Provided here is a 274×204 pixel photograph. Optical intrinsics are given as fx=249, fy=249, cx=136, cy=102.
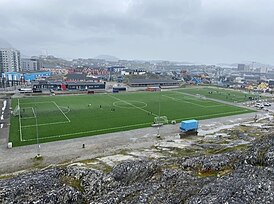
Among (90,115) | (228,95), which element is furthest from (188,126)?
(228,95)

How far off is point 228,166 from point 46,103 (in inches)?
2328

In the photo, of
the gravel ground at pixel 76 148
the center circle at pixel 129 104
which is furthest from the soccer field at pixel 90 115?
the gravel ground at pixel 76 148

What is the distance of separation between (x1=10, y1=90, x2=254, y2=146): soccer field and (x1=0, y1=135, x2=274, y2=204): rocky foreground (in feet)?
59.6

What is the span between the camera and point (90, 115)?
2283 inches

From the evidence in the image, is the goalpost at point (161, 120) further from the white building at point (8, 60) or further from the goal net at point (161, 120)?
the white building at point (8, 60)

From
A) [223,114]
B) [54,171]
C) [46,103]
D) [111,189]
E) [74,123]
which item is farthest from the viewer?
[46,103]

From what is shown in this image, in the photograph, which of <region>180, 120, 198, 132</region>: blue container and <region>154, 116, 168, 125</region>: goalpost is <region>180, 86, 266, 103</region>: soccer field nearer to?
<region>154, 116, 168, 125</region>: goalpost

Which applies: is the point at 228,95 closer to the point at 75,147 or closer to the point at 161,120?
the point at 161,120

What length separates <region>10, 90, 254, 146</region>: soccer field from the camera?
145ft

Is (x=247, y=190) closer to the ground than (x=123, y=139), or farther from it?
farther from it

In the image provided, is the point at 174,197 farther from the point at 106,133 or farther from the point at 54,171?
the point at 106,133

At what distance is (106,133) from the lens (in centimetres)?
4431

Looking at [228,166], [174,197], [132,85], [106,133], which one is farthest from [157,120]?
[132,85]

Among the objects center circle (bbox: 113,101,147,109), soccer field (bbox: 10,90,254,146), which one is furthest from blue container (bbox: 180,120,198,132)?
center circle (bbox: 113,101,147,109)
